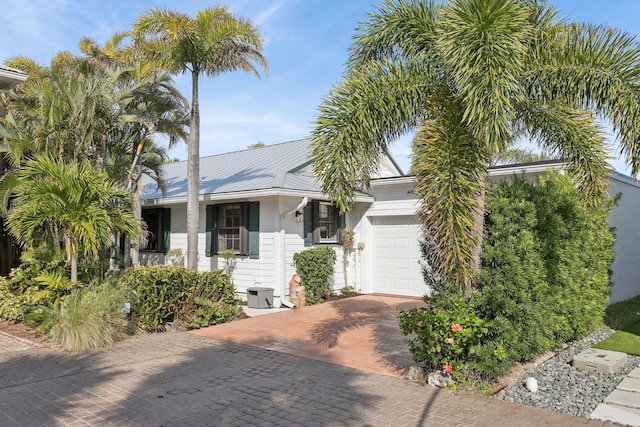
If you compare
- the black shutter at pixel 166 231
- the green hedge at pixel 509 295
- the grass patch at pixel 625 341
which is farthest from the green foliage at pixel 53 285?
the grass patch at pixel 625 341

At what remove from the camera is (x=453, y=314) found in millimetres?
5520

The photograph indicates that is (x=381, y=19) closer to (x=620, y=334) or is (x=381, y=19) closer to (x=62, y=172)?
(x=62, y=172)

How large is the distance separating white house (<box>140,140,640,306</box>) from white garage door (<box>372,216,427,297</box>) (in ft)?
0.09

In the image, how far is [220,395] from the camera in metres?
5.41

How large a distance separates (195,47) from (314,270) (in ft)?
19.7

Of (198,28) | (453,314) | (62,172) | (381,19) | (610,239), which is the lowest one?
(453,314)

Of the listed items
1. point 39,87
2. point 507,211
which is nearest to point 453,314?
point 507,211

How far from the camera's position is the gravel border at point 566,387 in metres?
5.14

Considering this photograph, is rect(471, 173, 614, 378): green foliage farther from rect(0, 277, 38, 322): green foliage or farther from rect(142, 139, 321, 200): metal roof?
rect(0, 277, 38, 322): green foliage

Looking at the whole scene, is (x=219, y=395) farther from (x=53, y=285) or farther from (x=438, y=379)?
(x=53, y=285)

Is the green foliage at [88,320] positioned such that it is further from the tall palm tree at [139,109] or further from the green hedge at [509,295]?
the green hedge at [509,295]

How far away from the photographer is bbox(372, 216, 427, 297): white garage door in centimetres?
1309

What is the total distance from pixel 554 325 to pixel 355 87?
4773mm

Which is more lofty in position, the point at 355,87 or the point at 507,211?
the point at 355,87
